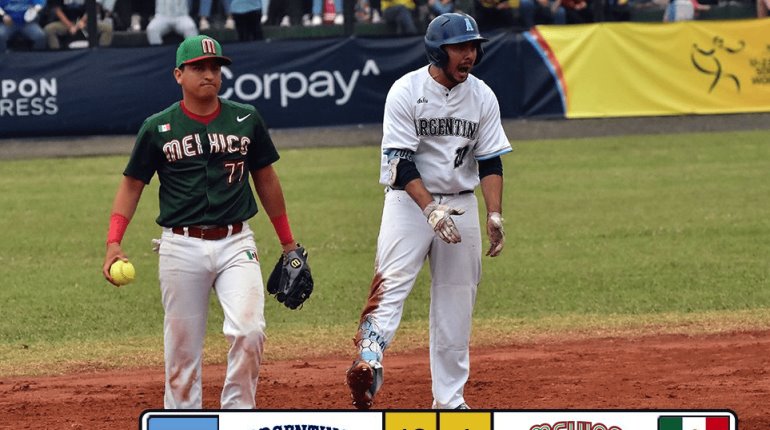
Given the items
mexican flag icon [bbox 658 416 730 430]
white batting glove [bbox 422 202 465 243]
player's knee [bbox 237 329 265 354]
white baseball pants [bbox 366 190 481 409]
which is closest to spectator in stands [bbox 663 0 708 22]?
white baseball pants [bbox 366 190 481 409]

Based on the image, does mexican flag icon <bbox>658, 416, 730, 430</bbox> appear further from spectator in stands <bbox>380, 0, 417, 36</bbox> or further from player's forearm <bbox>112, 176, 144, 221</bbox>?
spectator in stands <bbox>380, 0, 417, 36</bbox>

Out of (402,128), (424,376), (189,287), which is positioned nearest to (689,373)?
(424,376)

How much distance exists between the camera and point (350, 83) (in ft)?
69.6

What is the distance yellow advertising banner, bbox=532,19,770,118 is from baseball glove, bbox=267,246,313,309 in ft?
47.9

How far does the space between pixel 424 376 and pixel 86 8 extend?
43.8ft

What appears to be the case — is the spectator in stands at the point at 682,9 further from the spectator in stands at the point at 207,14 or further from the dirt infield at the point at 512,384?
the dirt infield at the point at 512,384

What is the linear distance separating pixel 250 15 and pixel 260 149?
47.9 feet

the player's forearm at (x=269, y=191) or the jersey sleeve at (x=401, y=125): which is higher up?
the jersey sleeve at (x=401, y=125)

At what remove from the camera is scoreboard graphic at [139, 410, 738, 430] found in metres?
4.92

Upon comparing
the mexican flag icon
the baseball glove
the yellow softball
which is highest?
the yellow softball

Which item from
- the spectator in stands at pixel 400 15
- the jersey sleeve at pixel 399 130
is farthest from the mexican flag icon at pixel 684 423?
the spectator in stands at pixel 400 15

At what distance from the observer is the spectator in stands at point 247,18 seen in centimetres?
2133

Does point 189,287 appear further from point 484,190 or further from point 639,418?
point 639,418

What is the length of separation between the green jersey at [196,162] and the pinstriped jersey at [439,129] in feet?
2.69
